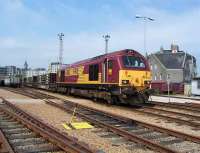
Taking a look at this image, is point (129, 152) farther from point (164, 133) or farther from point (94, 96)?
point (94, 96)

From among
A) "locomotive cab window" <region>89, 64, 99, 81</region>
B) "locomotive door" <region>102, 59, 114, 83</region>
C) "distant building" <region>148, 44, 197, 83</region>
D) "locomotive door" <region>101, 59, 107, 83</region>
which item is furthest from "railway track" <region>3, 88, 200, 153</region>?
"distant building" <region>148, 44, 197, 83</region>

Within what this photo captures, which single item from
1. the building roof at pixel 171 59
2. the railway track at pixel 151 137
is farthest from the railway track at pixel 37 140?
the building roof at pixel 171 59

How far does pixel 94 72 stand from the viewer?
2659cm

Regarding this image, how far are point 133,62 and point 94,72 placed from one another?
4355 mm

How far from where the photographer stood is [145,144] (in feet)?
32.8

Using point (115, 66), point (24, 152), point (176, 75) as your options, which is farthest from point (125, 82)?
point (176, 75)

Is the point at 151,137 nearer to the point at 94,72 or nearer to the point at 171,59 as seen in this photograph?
the point at 94,72

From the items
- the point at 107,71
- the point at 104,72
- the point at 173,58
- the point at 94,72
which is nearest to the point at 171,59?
the point at 173,58

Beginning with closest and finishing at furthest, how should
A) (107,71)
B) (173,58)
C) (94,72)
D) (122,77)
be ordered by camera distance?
(122,77) → (107,71) → (94,72) → (173,58)

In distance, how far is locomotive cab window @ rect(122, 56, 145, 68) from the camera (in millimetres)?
22694

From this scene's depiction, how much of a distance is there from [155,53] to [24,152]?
8219cm

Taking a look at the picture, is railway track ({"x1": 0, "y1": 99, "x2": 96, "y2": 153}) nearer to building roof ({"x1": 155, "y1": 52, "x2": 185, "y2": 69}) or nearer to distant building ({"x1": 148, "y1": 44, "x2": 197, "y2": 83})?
distant building ({"x1": 148, "y1": 44, "x2": 197, "y2": 83})

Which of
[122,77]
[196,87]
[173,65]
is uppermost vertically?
[173,65]

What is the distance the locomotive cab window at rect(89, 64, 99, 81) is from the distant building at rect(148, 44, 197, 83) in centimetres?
5425
